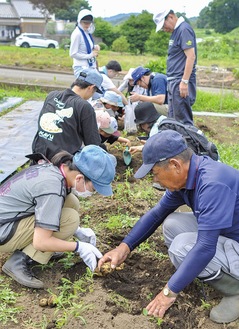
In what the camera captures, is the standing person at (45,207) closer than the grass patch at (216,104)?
Yes

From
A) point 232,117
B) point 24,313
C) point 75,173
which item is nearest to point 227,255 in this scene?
point 75,173

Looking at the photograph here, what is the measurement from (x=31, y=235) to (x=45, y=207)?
0.38 meters

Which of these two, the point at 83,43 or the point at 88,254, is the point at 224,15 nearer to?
the point at 83,43

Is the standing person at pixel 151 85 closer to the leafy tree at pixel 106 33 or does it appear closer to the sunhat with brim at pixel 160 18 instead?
the sunhat with brim at pixel 160 18

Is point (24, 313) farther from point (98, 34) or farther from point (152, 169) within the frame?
point (98, 34)

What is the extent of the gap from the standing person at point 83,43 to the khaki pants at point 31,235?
399cm

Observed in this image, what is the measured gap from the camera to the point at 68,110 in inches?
157

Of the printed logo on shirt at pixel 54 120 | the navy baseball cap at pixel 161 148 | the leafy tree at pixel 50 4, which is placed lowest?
the leafy tree at pixel 50 4

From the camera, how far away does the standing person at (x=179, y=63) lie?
18.7 feet

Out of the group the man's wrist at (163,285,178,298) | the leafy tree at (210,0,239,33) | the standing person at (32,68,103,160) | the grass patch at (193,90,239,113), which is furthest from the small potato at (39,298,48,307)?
the leafy tree at (210,0,239,33)

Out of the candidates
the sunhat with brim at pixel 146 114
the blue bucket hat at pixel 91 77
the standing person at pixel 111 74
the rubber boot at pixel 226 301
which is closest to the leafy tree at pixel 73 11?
the standing person at pixel 111 74

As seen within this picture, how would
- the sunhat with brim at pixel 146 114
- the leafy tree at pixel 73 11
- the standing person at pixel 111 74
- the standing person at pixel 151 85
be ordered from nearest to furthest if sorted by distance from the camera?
Result: the sunhat with brim at pixel 146 114
the standing person at pixel 151 85
the standing person at pixel 111 74
the leafy tree at pixel 73 11

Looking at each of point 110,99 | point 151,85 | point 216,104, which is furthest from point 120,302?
point 216,104

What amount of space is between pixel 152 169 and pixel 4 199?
96 cm
